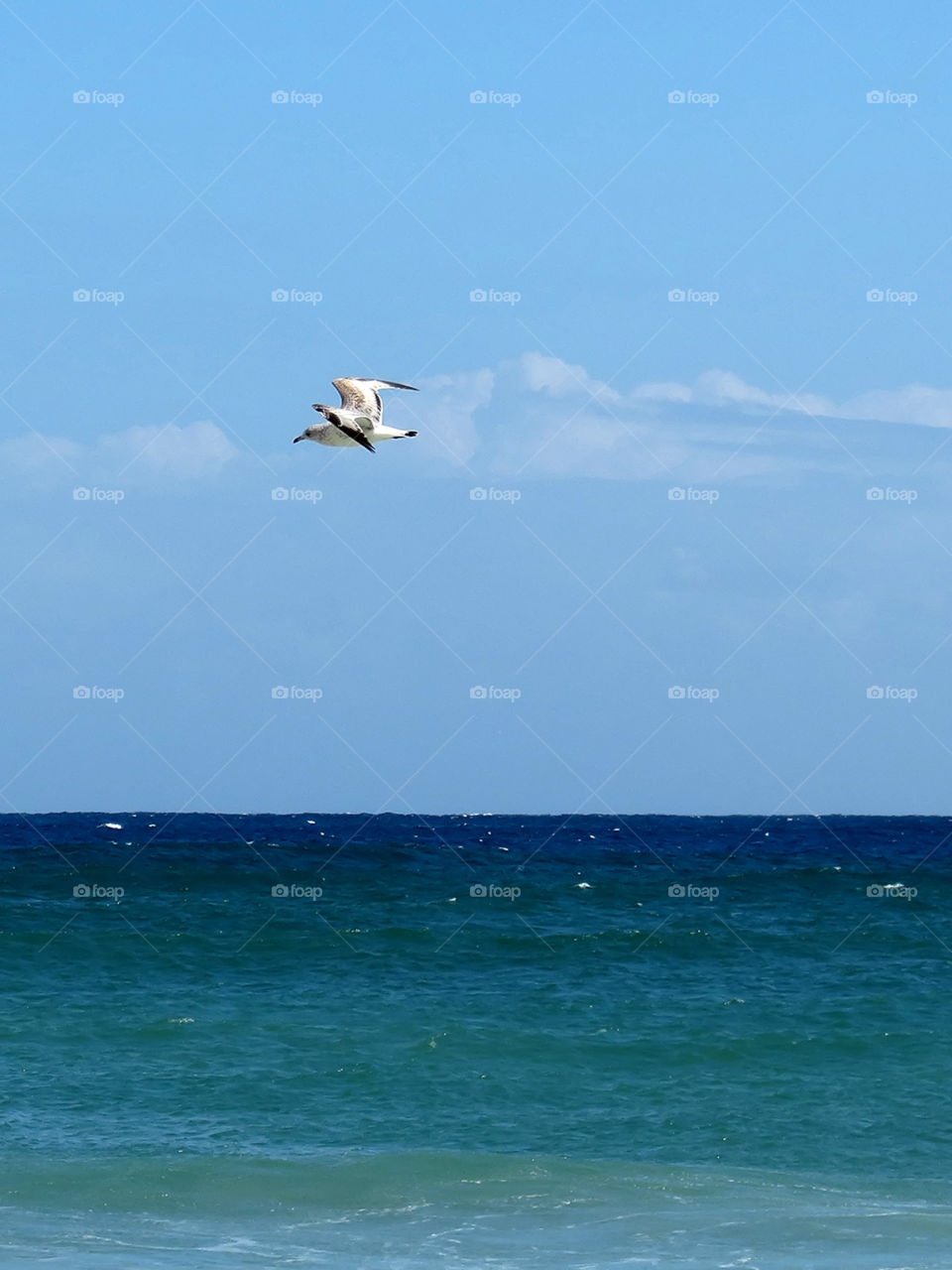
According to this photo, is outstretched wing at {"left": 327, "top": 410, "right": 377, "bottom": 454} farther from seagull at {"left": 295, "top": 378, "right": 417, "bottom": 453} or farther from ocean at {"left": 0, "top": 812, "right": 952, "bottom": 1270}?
ocean at {"left": 0, "top": 812, "right": 952, "bottom": 1270}

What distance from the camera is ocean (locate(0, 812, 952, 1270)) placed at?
34.8ft

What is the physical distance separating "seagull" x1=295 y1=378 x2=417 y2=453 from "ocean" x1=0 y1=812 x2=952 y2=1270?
5.74 meters

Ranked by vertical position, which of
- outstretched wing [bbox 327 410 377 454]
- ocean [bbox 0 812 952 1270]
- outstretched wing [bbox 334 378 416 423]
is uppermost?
outstretched wing [bbox 334 378 416 423]

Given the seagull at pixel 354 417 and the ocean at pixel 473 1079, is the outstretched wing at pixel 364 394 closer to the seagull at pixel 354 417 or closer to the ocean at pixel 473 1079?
the seagull at pixel 354 417

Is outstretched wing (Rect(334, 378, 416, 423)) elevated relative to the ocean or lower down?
elevated

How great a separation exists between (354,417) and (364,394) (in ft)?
1.90

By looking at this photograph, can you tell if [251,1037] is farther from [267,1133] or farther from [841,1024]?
[841,1024]

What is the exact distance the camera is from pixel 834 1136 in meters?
A: 13.4

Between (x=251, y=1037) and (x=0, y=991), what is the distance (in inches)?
164

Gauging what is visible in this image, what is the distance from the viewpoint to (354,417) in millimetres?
11977

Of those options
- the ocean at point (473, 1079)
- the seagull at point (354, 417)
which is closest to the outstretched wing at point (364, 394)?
the seagull at point (354, 417)

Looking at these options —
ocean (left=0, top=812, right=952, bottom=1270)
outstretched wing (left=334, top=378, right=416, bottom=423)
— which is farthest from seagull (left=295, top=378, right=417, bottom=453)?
ocean (left=0, top=812, right=952, bottom=1270)

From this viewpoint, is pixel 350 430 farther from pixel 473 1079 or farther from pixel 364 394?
pixel 473 1079

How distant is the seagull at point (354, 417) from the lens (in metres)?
11.5
